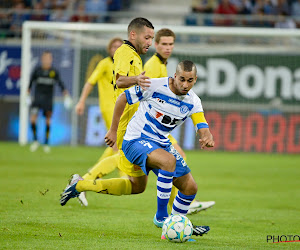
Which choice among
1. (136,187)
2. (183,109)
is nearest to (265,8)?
(136,187)

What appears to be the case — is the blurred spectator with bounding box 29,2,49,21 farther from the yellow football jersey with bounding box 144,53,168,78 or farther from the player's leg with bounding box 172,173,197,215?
the player's leg with bounding box 172,173,197,215

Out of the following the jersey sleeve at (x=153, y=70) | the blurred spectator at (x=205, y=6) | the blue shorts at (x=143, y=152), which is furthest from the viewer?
the blurred spectator at (x=205, y=6)

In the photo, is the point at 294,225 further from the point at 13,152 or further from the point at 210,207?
the point at 13,152

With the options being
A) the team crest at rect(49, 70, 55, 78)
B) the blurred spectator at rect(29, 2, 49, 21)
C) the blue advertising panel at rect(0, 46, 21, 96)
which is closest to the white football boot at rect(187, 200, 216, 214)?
the team crest at rect(49, 70, 55, 78)

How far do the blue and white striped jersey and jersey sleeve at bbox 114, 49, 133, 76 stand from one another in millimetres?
426

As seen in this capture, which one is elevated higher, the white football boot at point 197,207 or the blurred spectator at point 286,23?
the blurred spectator at point 286,23

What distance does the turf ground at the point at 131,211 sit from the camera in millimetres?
5754

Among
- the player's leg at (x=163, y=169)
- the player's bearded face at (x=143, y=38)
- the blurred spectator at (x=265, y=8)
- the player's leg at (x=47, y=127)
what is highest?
the blurred spectator at (x=265, y=8)

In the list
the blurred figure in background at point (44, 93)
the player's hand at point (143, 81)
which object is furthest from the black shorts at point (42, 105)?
the player's hand at point (143, 81)

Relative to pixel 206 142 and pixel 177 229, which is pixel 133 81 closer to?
pixel 206 142

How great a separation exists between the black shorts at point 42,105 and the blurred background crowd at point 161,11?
9.57 feet

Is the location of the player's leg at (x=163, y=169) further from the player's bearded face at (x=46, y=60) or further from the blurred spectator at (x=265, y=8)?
the blurred spectator at (x=265, y=8)

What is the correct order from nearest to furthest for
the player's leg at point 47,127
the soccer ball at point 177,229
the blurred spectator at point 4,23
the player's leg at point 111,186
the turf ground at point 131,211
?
1. the soccer ball at point 177,229
2. the turf ground at point 131,211
3. the player's leg at point 111,186
4. the player's leg at point 47,127
5. the blurred spectator at point 4,23

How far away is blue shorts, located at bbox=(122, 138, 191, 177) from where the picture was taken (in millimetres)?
5977
